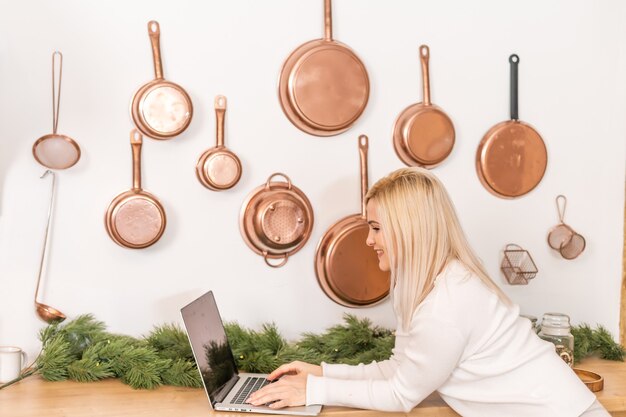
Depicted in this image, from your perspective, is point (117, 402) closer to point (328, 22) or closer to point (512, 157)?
point (328, 22)

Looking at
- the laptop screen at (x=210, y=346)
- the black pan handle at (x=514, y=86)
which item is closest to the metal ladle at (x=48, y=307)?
the laptop screen at (x=210, y=346)

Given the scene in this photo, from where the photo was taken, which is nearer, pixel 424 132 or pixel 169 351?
pixel 169 351

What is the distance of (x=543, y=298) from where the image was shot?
81.5 inches

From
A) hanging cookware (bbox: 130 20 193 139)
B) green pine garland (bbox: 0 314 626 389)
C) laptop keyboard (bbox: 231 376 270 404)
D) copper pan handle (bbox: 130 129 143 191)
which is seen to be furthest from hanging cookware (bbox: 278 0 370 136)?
laptop keyboard (bbox: 231 376 270 404)


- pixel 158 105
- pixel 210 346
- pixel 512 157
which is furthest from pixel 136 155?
pixel 512 157

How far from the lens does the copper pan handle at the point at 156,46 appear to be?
5.72 ft

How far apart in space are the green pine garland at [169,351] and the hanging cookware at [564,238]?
0.84ft

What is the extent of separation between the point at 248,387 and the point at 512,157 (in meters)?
0.96

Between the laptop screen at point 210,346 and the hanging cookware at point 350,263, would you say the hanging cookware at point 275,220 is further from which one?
the laptop screen at point 210,346

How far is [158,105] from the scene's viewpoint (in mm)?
1742

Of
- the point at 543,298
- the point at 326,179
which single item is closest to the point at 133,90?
the point at 326,179

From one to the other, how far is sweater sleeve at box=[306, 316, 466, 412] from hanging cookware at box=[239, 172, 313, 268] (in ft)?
1.35

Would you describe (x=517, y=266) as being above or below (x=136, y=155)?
below

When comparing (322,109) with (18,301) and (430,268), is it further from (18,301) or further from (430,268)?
(18,301)
